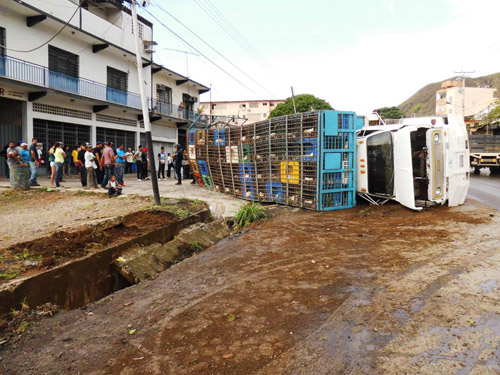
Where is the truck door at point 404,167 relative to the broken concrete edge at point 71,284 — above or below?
above

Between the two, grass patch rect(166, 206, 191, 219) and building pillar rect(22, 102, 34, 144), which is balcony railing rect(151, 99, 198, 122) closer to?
building pillar rect(22, 102, 34, 144)

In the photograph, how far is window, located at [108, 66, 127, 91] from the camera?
73.2ft

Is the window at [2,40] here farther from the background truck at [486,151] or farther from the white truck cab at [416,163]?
the background truck at [486,151]

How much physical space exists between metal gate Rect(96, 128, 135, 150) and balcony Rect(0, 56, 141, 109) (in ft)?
6.33

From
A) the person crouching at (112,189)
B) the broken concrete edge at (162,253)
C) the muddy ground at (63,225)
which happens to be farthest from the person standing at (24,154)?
the broken concrete edge at (162,253)

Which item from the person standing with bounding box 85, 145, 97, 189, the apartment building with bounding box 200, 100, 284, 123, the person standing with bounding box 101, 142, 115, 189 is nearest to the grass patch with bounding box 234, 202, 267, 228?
the person standing with bounding box 101, 142, 115, 189

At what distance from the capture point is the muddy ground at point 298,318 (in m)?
2.59

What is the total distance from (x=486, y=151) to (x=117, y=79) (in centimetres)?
2395

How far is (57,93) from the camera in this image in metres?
17.1

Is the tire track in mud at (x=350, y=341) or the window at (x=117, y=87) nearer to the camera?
the tire track in mud at (x=350, y=341)

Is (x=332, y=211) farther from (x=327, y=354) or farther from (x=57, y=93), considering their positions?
(x=57, y=93)

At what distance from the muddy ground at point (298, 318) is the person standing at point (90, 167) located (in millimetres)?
7904

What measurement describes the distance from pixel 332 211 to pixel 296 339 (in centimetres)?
580

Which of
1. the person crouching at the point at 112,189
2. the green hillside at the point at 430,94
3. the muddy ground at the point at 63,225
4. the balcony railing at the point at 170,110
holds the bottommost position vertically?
the muddy ground at the point at 63,225
